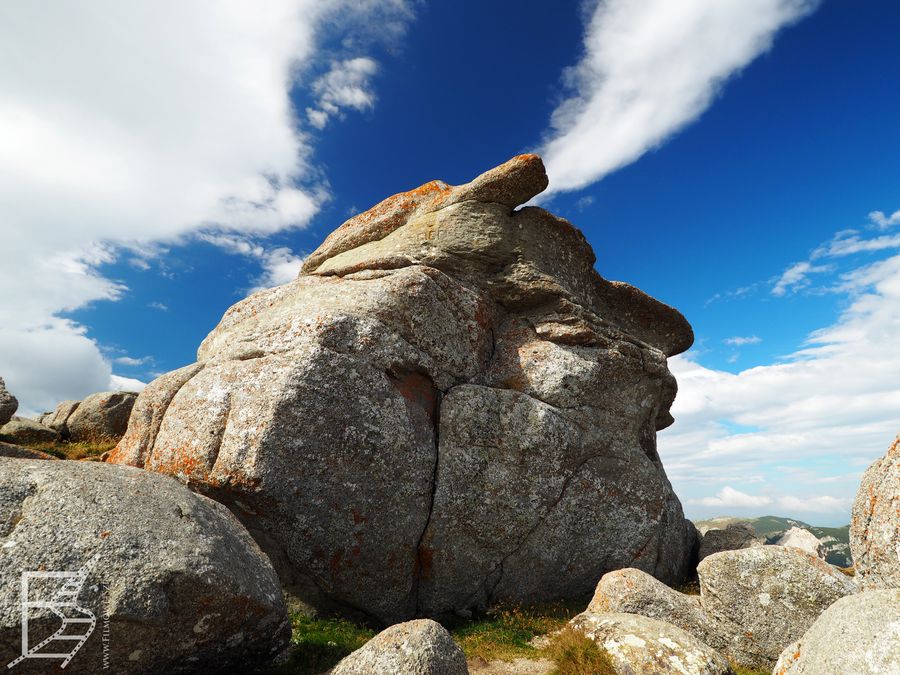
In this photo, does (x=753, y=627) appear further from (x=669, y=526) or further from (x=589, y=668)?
(x=669, y=526)

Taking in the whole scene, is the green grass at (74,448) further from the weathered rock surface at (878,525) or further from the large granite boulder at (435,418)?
the weathered rock surface at (878,525)

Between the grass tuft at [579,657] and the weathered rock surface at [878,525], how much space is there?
5166mm

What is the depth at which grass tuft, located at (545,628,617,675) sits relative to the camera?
11.1m

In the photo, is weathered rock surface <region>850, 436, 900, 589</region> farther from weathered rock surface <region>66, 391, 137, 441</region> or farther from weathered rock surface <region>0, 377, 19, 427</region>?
weathered rock surface <region>66, 391, 137, 441</region>

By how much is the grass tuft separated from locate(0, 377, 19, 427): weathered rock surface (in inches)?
1174

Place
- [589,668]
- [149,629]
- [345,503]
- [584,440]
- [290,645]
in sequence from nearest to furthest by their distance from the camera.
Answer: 1. [149,629]
2. [589,668]
3. [290,645]
4. [345,503]
5. [584,440]

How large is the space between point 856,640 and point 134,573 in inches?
437

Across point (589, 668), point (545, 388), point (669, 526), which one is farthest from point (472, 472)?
point (669, 526)

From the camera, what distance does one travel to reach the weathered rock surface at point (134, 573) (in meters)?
8.87

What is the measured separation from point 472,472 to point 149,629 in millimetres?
10731

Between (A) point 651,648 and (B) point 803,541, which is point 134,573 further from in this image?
(B) point 803,541

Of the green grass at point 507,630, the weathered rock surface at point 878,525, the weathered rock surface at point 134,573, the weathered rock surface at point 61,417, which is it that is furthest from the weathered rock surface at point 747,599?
the weathered rock surface at point 61,417

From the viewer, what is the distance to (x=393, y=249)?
73.2ft

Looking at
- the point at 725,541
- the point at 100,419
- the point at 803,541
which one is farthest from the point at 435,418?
the point at 100,419
